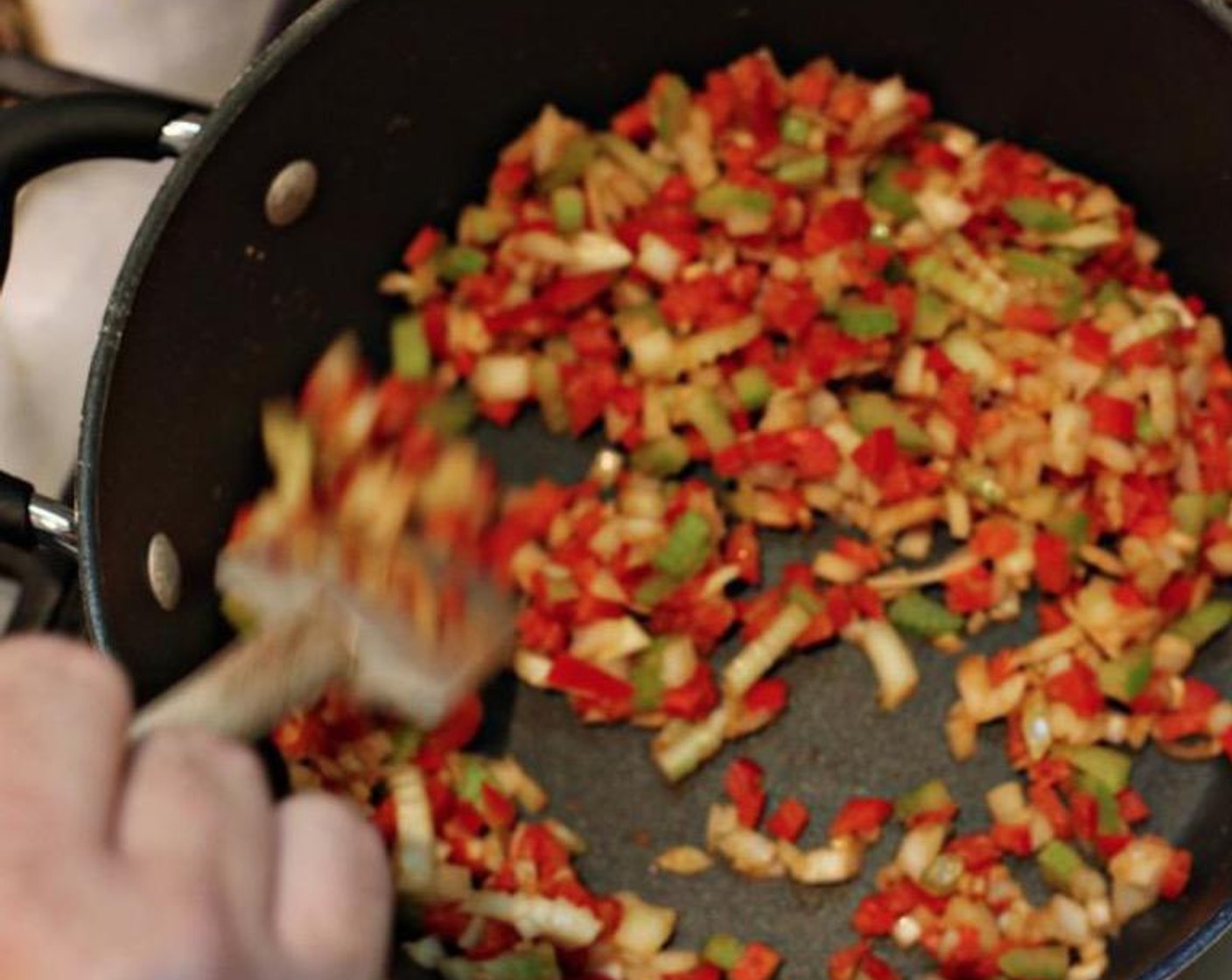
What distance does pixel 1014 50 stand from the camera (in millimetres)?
1479

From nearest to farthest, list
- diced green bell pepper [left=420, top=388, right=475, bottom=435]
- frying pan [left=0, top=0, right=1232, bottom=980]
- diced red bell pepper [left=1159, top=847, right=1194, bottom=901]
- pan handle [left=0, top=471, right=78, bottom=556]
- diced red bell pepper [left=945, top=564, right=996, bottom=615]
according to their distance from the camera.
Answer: pan handle [left=0, top=471, right=78, bottom=556]
frying pan [left=0, top=0, right=1232, bottom=980]
diced red bell pepper [left=1159, top=847, right=1194, bottom=901]
diced red bell pepper [left=945, top=564, right=996, bottom=615]
diced green bell pepper [left=420, top=388, right=475, bottom=435]

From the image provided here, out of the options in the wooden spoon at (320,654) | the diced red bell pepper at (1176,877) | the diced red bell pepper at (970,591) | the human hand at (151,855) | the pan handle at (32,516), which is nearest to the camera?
the human hand at (151,855)

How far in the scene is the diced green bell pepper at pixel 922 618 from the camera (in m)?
1.46

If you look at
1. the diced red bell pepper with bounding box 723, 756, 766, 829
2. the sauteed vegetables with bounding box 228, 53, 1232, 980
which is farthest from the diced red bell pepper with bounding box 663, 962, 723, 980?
the diced red bell pepper with bounding box 723, 756, 766, 829

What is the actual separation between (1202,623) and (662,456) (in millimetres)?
507

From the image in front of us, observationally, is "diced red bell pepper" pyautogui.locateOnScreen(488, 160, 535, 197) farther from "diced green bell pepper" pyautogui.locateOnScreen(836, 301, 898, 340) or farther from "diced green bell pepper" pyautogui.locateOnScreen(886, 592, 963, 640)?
"diced green bell pepper" pyautogui.locateOnScreen(886, 592, 963, 640)

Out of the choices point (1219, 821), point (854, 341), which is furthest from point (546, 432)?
point (1219, 821)

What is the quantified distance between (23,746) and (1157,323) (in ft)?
3.71

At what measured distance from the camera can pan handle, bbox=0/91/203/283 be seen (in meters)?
1.17

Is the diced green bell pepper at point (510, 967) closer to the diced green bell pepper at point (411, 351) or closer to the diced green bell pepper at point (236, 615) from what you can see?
the diced green bell pepper at point (236, 615)

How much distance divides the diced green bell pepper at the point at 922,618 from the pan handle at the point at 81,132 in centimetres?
73

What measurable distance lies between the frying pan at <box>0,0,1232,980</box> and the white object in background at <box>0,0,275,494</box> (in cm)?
23

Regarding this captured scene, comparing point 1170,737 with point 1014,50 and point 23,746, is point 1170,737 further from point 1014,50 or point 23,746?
point 23,746

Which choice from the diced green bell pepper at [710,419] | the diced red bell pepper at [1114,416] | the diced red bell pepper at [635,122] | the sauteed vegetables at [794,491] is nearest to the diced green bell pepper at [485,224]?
the sauteed vegetables at [794,491]
